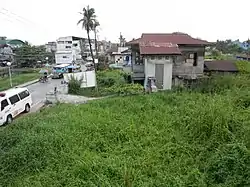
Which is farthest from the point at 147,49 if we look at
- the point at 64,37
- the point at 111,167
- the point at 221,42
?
the point at 221,42

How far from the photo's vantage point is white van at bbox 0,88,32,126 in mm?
12096

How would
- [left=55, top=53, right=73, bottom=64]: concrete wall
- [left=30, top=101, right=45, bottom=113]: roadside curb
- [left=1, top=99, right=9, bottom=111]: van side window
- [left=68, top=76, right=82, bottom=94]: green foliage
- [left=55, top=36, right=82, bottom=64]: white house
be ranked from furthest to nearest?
[left=55, top=36, right=82, bottom=64]: white house, [left=55, top=53, right=73, bottom=64]: concrete wall, [left=68, top=76, right=82, bottom=94]: green foliage, [left=30, top=101, right=45, bottom=113]: roadside curb, [left=1, top=99, right=9, bottom=111]: van side window

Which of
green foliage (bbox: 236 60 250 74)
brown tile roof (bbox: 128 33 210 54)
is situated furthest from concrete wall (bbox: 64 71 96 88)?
green foliage (bbox: 236 60 250 74)

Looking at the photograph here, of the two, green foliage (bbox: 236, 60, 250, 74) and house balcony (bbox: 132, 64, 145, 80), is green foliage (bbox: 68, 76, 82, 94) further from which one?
Answer: green foliage (bbox: 236, 60, 250, 74)

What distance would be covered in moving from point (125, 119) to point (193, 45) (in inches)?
391

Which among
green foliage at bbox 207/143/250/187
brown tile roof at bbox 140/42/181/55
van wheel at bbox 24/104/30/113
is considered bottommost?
van wheel at bbox 24/104/30/113

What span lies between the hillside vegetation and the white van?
251 cm

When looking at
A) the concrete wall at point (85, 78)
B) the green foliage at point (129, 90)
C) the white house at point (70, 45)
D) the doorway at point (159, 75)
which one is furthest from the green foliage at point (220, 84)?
the white house at point (70, 45)

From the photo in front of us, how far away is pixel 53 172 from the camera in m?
6.86

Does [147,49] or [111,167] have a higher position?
[147,49]

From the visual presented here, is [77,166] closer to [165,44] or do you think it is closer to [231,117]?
[231,117]

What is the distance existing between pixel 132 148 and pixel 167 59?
33.4ft

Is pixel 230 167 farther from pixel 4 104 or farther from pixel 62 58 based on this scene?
pixel 62 58

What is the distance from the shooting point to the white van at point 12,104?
39.7 feet
